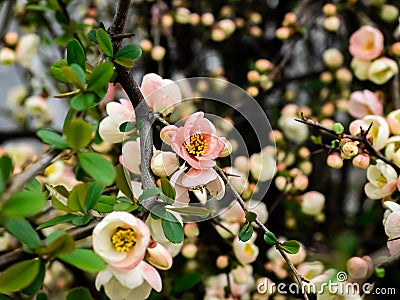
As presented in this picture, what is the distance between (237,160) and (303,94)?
0.65 m

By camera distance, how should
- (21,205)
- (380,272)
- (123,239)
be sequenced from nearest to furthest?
(21,205), (123,239), (380,272)

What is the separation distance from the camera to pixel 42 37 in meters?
1.08

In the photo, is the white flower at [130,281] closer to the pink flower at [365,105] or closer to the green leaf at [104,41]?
the green leaf at [104,41]

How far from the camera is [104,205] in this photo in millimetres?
458

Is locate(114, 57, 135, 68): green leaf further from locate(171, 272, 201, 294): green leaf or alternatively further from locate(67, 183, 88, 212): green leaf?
locate(171, 272, 201, 294): green leaf

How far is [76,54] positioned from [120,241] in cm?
15

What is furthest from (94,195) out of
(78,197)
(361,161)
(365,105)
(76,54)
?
(365,105)

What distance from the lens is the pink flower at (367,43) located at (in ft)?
2.53

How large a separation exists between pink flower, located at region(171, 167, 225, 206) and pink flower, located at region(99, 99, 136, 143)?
81 millimetres

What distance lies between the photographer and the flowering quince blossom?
1.89 feet

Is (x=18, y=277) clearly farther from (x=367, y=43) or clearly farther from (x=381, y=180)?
(x=367, y=43)

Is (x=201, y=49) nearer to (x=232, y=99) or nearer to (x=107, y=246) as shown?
(x=232, y=99)

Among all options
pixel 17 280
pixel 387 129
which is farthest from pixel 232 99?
pixel 17 280

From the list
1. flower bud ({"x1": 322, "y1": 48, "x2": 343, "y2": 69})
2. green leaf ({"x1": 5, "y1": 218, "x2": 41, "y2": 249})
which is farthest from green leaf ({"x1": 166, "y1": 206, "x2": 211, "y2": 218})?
flower bud ({"x1": 322, "y1": 48, "x2": 343, "y2": 69})
